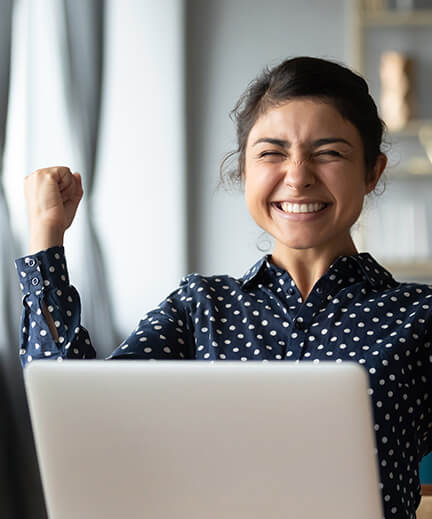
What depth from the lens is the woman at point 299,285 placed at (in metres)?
1.17

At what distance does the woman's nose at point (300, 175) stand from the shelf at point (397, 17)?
262 cm

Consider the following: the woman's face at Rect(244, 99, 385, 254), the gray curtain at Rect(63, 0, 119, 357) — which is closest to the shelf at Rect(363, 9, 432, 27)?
the gray curtain at Rect(63, 0, 119, 357)

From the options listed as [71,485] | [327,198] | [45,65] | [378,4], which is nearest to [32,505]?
[45,65]

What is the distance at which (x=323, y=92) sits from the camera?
1258 mm

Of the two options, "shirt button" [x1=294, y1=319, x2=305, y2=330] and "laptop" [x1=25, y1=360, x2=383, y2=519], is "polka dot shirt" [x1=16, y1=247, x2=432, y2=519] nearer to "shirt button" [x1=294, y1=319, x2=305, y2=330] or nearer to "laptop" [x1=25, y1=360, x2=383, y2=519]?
"shirt button" [x1=294, y1=319, x2=305, y2=330]

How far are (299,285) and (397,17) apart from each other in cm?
265

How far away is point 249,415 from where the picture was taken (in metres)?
0.69

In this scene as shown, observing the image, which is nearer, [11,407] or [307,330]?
[307,330]

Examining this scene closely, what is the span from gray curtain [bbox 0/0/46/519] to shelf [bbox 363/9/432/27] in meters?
1.65

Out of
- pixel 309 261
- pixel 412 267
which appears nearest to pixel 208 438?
pixel 309 261

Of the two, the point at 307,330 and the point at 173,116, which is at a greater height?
the point at 173,116

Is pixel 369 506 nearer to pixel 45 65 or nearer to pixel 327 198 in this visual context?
pixel 327 198

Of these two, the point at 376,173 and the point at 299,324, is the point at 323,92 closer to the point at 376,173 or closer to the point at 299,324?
the point at 376,173

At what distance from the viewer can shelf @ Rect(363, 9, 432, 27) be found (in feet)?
11.8
